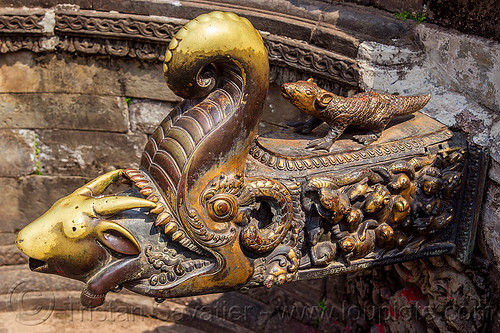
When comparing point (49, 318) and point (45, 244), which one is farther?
point (49, 318)

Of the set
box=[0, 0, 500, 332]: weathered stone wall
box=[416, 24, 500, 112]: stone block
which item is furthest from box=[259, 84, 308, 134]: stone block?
box=[416, 24, 500, 112]: stone block

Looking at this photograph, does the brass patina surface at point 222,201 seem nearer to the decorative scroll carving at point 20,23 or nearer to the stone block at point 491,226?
the stone block at point 491,226

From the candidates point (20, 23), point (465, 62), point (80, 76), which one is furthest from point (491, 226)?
point (20, 23)

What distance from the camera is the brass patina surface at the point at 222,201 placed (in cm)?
179

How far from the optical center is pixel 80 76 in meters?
3.61

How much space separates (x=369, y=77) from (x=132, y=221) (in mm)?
1546

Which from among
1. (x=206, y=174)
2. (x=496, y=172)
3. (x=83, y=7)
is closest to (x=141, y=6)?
(x=83, y=7)

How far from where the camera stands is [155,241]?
73.5 inches

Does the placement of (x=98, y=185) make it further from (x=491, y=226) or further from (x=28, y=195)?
(x=28, y=195)

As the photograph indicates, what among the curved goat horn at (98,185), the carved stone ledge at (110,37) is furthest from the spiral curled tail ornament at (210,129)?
the carved stone ledge at (110,37)

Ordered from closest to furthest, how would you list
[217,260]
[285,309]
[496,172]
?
[217,260]
[496,172]
[285,309]

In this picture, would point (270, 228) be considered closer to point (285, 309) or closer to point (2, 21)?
point (285, 309)

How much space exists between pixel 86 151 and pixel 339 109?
2154mm

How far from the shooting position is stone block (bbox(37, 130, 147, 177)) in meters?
3.77
